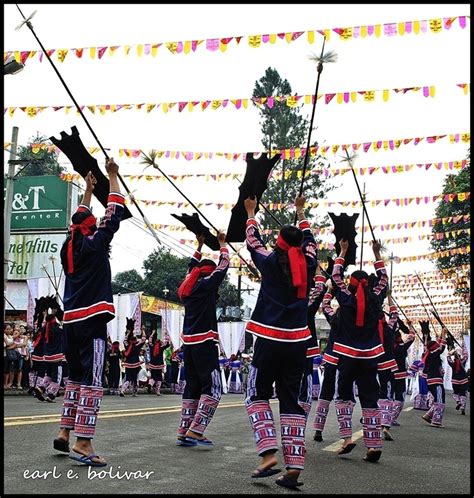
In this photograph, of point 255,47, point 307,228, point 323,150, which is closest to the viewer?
point 307,228

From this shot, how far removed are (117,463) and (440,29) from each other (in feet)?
28.4

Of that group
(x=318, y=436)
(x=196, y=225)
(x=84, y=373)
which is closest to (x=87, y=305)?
(x=84, y=373)

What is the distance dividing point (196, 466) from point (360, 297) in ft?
9.46

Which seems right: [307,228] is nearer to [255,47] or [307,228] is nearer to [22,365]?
[255,47]

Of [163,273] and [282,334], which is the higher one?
[163,273]

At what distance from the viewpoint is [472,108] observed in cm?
917

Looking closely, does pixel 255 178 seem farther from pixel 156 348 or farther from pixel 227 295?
pixel 227 295

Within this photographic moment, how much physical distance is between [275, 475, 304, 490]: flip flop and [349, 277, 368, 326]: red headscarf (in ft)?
8.97

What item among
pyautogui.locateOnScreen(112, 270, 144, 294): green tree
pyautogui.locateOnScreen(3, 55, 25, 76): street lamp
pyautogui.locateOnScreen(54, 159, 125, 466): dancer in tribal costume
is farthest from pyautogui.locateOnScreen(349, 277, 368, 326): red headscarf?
pyautogui.locateOnScreen(112, 270, 144, 294): green tree

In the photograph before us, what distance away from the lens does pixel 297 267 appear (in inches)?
226

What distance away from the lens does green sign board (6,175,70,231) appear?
98.4 feet

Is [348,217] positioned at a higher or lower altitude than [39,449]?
higher

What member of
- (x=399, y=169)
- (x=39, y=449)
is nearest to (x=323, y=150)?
(x=399, y=169)

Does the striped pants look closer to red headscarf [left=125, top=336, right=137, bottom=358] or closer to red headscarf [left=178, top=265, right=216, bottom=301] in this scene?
red headscarf [left=178, top=265, right=216, bottom=301]
